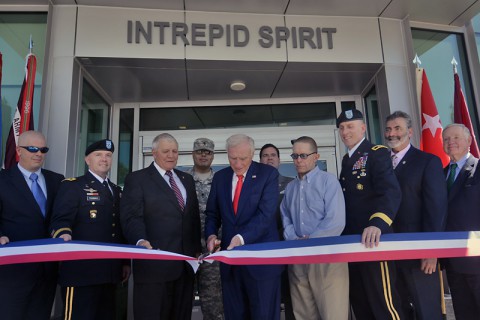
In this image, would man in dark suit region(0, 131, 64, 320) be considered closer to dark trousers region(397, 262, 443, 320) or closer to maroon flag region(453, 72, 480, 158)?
dark trousers region(397, 262, 443, 320)

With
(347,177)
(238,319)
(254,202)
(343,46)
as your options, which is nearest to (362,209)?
(347,177)

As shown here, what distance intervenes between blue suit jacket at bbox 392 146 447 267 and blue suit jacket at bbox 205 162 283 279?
86cm

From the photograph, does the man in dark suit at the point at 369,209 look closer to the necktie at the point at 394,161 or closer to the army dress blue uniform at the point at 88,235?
the necktie at the point at 394,161

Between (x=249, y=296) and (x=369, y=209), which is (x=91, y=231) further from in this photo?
(x=369, y=209)

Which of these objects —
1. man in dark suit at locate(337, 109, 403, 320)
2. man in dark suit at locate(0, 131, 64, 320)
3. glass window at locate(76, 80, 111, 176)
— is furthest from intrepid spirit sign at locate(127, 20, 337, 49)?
man in dark suit at locate(337, 109, 403, 320)

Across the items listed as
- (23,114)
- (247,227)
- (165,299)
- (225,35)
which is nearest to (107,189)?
(165,299)

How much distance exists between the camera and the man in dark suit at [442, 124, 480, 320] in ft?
7.93

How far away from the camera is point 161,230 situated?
8.46ft

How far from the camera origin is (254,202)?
2496mm

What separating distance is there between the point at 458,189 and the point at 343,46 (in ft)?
7.87

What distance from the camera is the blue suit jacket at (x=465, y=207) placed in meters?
2.42

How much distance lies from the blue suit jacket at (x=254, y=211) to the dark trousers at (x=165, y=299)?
35 centimetres

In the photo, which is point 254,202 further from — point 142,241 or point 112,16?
point 112,16

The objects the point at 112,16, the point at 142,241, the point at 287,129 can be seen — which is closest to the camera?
the point at 142,241
